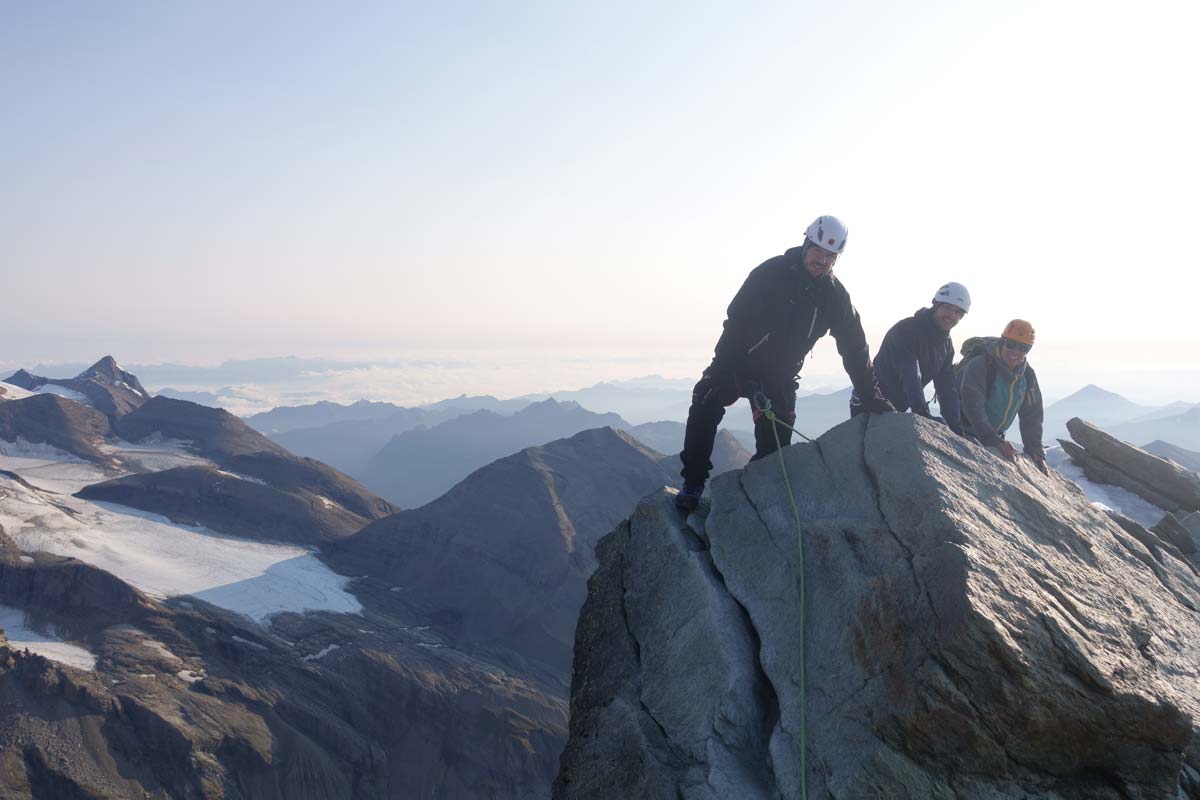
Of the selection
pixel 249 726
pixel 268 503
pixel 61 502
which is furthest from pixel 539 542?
pixel 61 502

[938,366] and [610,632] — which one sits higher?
[938,366]

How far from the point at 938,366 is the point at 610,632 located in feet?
27.9

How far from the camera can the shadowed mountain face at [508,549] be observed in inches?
5891

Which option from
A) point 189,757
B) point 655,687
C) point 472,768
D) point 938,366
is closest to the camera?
point 655,687

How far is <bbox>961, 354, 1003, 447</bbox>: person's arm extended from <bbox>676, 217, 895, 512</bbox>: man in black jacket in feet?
9.56

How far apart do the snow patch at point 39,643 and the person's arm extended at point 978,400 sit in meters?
114

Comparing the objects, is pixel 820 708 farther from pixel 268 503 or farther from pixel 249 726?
pixel 268 503

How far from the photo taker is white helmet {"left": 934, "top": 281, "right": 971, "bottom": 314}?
14.5 m

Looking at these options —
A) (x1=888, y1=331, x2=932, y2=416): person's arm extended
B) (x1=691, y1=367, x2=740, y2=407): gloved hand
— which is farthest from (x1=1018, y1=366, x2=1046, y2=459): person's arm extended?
(x1=691, y1=367, x2=740, y2=407): gloved hand

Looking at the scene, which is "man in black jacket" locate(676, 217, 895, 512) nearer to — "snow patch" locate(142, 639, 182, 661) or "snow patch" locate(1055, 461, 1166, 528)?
"snow patch" locate(1055, 461, 1166, 528)

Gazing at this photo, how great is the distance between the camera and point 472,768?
108 metres

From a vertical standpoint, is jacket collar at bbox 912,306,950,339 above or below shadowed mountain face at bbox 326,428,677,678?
above

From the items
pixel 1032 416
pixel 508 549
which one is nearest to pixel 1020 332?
pixel 1032 416

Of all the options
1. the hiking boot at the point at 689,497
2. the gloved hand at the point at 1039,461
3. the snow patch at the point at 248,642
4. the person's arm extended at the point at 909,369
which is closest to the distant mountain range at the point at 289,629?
the snow patch at the point at 248,642
